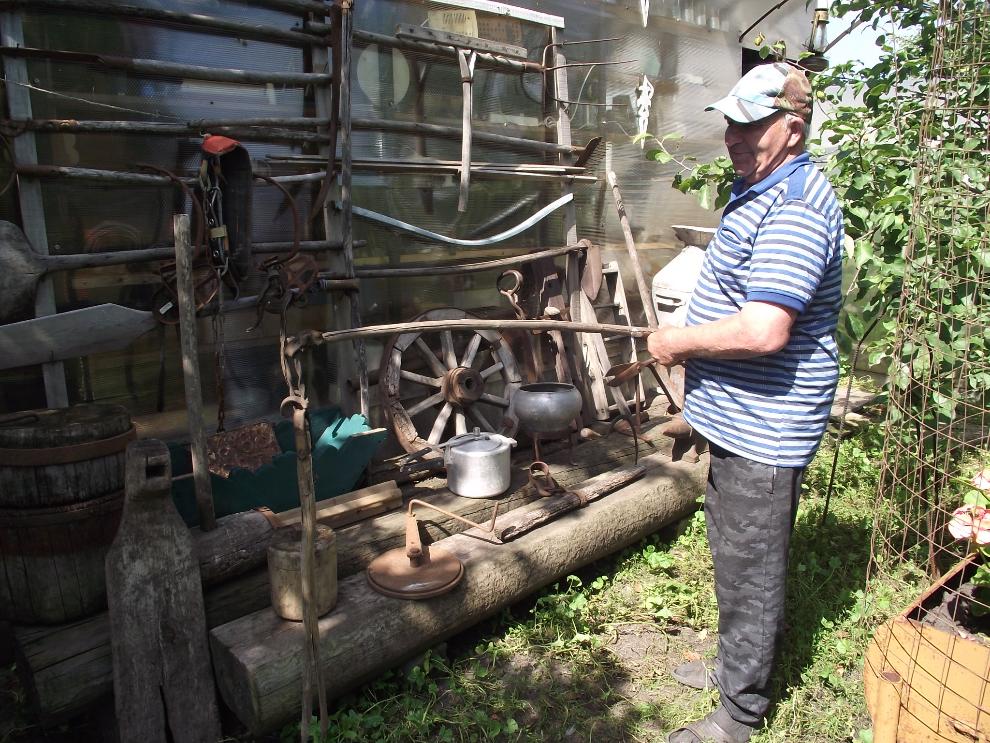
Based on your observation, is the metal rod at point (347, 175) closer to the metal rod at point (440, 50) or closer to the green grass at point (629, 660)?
the metal rod at point (440, 50)

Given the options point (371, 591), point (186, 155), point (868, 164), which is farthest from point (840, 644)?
point (186, 155)

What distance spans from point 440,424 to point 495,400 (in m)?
0.46

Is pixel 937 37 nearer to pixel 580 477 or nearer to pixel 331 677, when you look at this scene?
pixel 580 477

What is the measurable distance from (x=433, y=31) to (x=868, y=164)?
258 centimetres

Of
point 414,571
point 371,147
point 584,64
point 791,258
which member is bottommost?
point 414,571

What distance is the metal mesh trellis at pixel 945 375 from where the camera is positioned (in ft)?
7.81

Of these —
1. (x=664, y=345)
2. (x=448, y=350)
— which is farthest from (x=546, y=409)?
(x=664, y=345)

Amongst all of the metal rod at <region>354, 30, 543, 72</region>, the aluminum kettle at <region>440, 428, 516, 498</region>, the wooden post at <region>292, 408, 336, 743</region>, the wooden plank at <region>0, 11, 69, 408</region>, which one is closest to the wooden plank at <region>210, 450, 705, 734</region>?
the aluminum kettle at <region>440, 428, 516, 498</region>

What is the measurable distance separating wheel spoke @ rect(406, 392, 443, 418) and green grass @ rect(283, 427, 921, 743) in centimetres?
138

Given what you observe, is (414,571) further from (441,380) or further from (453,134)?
(453,134)

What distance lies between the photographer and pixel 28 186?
3234mm

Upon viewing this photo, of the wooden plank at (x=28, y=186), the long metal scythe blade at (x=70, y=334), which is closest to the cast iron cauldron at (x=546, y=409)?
the long metal scythe blade at (x=70, y=334)

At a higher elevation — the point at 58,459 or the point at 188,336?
the point at 188,336

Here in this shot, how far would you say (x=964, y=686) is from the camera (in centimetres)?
234
